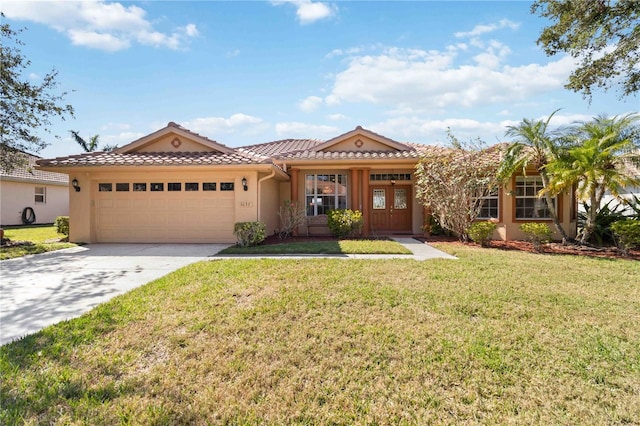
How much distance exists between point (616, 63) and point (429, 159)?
6.30m

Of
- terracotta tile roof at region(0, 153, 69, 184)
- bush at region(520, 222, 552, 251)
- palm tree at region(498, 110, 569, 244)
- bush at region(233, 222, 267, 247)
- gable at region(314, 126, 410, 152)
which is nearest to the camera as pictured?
bush at region(520, 222, 552, 251)

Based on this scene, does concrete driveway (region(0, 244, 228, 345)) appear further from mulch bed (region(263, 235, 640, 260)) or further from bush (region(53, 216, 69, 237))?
mulch bed (region(263, 235, 640, 260))

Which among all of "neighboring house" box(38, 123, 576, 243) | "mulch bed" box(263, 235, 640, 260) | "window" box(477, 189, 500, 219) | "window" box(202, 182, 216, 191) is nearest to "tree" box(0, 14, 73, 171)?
"neighboring house" box(38, 123, 576, 243)

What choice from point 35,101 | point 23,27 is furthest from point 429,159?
point 23,27

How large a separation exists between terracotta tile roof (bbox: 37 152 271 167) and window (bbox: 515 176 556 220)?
10.2 meters

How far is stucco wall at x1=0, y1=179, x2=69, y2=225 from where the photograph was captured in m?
19.4

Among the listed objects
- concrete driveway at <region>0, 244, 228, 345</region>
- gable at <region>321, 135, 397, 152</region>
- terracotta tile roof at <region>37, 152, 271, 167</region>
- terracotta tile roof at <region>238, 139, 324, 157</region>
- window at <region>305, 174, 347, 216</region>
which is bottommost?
concrete driveway at <region>0, 244, 228, 345</region>

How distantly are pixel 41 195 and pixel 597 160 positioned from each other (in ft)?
100

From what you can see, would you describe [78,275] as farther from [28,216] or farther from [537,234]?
[28,216]

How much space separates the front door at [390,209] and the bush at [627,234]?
7.41 metres

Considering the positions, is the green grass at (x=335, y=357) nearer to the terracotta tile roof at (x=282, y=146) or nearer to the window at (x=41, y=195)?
the terracotta tile roof at (x=282, y=146)

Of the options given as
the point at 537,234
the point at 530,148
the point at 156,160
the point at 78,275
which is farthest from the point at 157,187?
the point at 530,148

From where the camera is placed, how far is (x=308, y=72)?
11719 mm

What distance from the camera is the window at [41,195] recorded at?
2161 cm
